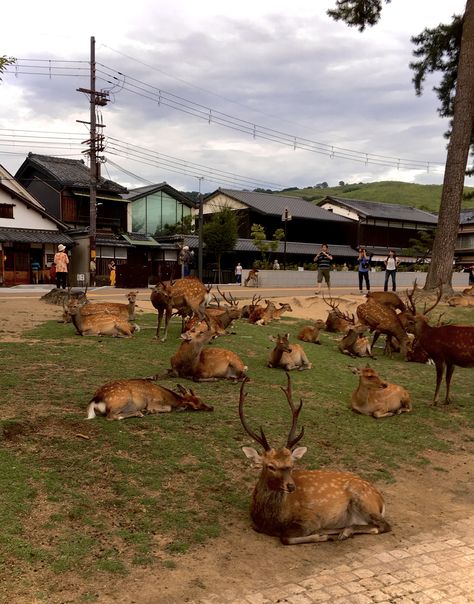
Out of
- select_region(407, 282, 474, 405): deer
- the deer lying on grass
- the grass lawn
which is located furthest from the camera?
the deer lying on grass

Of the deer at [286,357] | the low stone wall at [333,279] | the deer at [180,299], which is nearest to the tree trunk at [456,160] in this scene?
the deer at [180,299]

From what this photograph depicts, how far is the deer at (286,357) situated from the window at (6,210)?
29.0 m

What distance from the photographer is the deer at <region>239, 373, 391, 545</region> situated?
3981 mm

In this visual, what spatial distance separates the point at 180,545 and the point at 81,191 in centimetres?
3819

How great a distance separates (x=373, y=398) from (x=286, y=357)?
229 centimetres

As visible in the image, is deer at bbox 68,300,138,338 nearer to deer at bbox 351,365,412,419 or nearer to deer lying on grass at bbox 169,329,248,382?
deer lying on grass at bbox 169,329,248,382

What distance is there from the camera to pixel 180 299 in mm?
11148

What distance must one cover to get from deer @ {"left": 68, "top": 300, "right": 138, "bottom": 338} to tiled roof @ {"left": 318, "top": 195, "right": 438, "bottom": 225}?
129 feet

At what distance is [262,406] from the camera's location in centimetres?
684

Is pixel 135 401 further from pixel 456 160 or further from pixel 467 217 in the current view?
pixel 467 217

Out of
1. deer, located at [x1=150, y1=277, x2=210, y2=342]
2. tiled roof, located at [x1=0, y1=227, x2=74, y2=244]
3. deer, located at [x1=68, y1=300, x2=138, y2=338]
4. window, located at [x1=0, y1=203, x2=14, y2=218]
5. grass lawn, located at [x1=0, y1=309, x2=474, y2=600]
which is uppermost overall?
window, located at [x1=0, y1=203, x2=14, y2=218]

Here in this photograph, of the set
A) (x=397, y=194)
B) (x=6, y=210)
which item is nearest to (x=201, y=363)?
(x=6, y=210)

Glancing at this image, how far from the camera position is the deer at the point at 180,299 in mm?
11023

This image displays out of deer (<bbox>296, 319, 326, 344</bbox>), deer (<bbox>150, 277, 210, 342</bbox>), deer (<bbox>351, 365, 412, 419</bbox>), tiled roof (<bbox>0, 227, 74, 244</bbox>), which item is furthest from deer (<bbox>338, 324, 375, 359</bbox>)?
tiled roof (<bbox>0, 227, 74, 244</bbox>)
